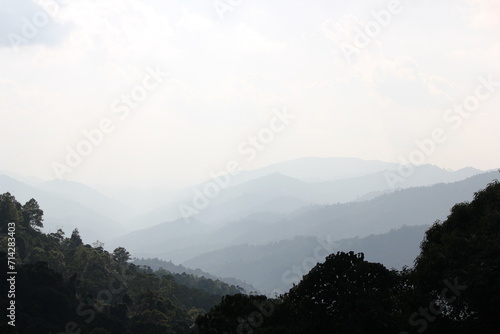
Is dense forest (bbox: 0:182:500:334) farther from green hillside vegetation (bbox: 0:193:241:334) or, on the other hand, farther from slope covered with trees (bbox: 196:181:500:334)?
green hillside vegetation (bbox: 0:193:241:334)

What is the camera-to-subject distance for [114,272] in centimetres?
9319

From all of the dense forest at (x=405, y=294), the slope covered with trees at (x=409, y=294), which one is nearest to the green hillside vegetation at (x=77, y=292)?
the dense forest at (x=405, y=294)

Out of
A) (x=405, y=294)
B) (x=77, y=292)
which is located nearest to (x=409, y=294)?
(x=405, y=294)

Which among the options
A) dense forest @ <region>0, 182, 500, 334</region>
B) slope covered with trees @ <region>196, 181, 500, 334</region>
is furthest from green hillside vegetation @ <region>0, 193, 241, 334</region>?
slope covered with trees @ <region>196, 181, 500, 334</region>

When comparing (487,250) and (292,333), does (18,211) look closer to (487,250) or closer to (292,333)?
(292,333)

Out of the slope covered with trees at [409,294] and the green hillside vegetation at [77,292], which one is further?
the green hillside vegetation at [77,292]

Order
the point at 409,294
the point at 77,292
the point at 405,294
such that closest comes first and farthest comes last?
the point at 409,294, the point at 405,294, the point at 77,292

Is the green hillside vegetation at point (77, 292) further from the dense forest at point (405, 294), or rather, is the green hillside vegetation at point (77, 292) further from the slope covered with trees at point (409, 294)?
the slope covered with trees at point (409, 294)

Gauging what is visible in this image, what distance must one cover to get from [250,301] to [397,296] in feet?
27.9

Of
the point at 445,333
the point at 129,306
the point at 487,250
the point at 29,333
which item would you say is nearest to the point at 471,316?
the point at 445,333

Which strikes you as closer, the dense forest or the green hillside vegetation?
the dense forest

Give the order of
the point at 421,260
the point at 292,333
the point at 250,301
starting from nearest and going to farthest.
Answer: the point at 421,260 < the point at 292,333 < the point at 250,301

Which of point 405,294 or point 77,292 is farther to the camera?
point 77,292

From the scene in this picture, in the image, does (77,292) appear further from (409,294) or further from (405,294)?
(409,294)
